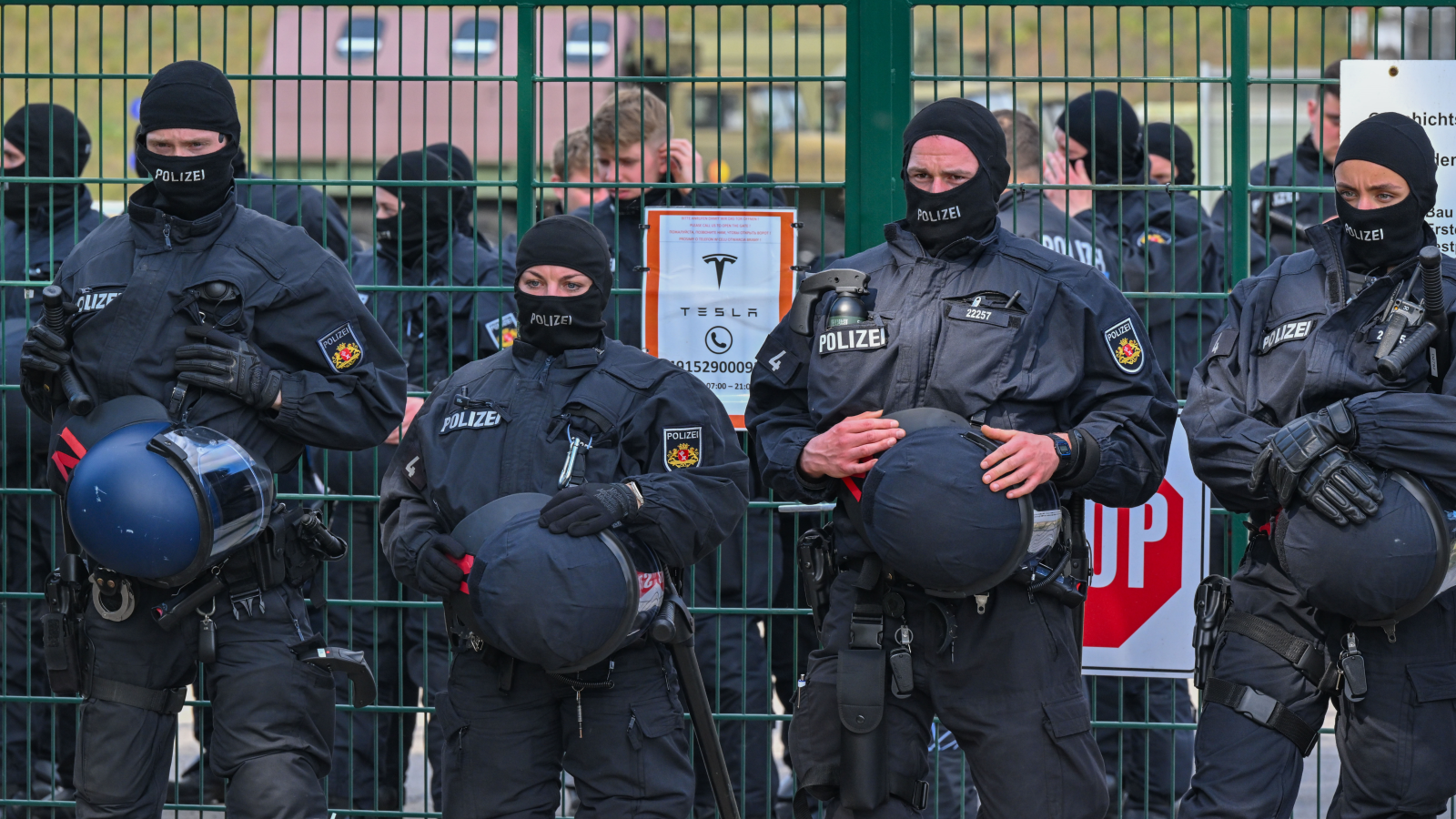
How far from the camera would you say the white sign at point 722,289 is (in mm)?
4984

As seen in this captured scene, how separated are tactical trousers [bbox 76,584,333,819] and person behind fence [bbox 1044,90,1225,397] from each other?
2693 mm

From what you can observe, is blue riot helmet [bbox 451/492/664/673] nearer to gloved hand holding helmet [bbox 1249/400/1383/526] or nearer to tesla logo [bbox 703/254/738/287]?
tesla logo [bbox 703/254/738/287]

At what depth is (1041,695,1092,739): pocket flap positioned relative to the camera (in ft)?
12.8

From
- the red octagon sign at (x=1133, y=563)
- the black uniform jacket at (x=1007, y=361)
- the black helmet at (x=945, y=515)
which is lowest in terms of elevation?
the red octagon sign at (x=1133, y=563)

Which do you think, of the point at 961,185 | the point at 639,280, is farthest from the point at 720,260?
the point at 961,185

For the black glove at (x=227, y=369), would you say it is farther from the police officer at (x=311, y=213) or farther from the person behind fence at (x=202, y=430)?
the police officer at (x=311, y=213)

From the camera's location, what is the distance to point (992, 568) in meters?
3.76

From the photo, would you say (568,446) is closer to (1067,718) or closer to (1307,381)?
(1067,718)

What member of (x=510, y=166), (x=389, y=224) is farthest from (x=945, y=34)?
(x=389, y=224)

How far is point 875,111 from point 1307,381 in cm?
157

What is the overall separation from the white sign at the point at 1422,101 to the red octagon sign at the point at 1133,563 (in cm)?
114

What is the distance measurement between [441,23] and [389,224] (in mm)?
8211

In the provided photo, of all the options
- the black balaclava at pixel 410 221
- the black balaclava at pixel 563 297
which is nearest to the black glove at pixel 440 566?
the black balaclava at pixel 563 297

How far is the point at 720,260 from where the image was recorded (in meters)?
5.00
